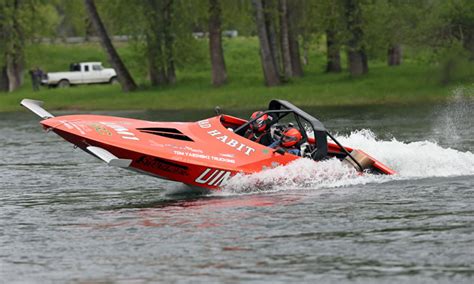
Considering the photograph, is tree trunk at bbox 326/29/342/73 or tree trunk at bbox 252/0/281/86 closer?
tree trunk at bbox 252/0/281/86

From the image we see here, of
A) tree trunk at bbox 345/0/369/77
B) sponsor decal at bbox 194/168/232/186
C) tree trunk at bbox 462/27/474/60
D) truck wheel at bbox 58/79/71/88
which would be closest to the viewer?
sponsor decal at bbox 194/168/232/186

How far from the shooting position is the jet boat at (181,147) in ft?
69.1

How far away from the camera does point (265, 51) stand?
55.1 m

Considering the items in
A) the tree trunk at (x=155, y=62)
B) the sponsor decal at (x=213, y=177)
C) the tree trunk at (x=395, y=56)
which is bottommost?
the tree trunk at (x=395, y=56)

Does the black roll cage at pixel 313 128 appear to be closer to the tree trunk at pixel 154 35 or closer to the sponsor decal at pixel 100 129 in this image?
the sponsor decal at pixel 100 129

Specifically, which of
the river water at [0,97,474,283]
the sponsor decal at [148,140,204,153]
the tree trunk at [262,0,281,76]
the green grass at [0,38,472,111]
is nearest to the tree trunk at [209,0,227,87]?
the green grass at [0,38,472,111]

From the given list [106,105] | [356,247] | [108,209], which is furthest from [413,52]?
[356,247]

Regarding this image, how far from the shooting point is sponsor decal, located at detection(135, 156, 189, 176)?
21141 millimetres

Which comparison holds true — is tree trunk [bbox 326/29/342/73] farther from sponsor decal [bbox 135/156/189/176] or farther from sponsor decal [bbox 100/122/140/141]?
sponsor decal [bbox 135/156/189/176]

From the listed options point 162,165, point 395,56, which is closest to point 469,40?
point 395,56

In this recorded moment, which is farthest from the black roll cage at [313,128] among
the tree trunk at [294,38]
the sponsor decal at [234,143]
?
the tree trunk at [294,38]

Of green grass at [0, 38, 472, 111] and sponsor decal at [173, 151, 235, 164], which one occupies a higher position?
sponsor decal at [173, 151, 235, 164]

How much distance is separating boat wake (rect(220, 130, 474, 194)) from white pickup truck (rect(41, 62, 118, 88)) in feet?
161

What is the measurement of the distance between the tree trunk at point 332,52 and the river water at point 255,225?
102 feet
